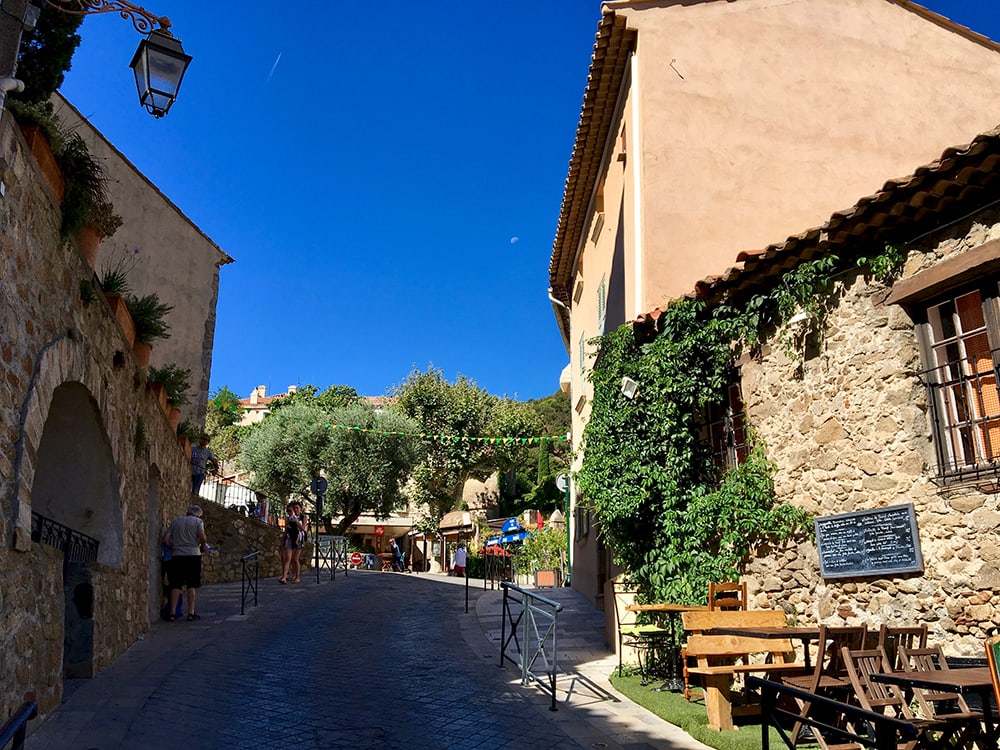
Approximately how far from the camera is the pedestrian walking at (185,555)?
10.9 meters

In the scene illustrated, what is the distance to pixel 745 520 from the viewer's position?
26.3 feet

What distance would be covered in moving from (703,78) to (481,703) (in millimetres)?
9109

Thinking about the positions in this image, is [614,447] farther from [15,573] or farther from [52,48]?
[52,48]

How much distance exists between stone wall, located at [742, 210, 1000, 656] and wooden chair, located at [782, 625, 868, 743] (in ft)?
1.64

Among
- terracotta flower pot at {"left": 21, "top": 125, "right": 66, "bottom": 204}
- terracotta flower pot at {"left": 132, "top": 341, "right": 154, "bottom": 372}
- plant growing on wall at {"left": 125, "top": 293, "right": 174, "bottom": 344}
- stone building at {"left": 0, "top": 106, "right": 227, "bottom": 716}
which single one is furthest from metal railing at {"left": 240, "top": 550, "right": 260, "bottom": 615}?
terracotta flower pot at {"left": 21, "top": 125, "right": 66, "bottom": 204}

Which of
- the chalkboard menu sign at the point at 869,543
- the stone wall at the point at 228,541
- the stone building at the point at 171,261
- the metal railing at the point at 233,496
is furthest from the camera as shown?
the metal railing at the point at 233,496

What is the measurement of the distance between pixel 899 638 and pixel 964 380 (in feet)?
6.55

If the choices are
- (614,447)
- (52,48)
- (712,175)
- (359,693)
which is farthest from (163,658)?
(712,175)

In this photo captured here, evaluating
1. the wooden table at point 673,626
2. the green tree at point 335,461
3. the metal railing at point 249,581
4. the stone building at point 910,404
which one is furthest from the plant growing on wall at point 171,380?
the green tree at point 335,461

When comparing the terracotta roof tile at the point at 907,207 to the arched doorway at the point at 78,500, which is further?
the arched doorway at the point at 78,500

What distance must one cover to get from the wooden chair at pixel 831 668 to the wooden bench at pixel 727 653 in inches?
11.1

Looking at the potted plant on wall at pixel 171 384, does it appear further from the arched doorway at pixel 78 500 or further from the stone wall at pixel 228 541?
the stone wall at pixel 228 541

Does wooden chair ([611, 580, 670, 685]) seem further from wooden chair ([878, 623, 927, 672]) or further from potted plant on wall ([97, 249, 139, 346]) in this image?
potted plant on wall ([97, 249, 139, 346])

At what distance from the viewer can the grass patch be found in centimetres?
603
